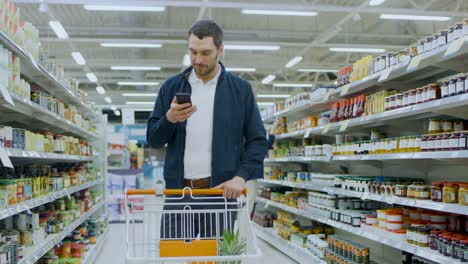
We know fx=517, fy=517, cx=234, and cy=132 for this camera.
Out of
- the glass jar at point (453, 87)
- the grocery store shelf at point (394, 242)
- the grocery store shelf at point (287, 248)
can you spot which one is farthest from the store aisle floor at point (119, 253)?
the glass jar at point (453, 87)

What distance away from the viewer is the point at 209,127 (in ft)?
8.10

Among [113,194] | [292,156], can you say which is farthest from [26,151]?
[113,194]

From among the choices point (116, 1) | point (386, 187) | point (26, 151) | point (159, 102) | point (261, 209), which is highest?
point (116, 1)

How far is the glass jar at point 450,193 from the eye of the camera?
11.0ft

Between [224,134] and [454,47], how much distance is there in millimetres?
1623

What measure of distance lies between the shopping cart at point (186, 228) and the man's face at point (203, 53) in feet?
1.88

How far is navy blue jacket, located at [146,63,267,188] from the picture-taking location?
7.97 ft

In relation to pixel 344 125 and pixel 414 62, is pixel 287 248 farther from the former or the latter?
pixel 414 62

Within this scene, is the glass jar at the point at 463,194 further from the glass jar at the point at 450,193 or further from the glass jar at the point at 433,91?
the glass jar at the point at 433,91

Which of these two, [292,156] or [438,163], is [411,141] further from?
[292,156]

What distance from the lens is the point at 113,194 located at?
447 inches

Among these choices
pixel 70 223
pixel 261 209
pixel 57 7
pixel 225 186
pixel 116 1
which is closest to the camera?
pixel 225 186

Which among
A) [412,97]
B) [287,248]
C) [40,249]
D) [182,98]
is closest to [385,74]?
[412,97]

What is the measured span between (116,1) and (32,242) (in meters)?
5.67
